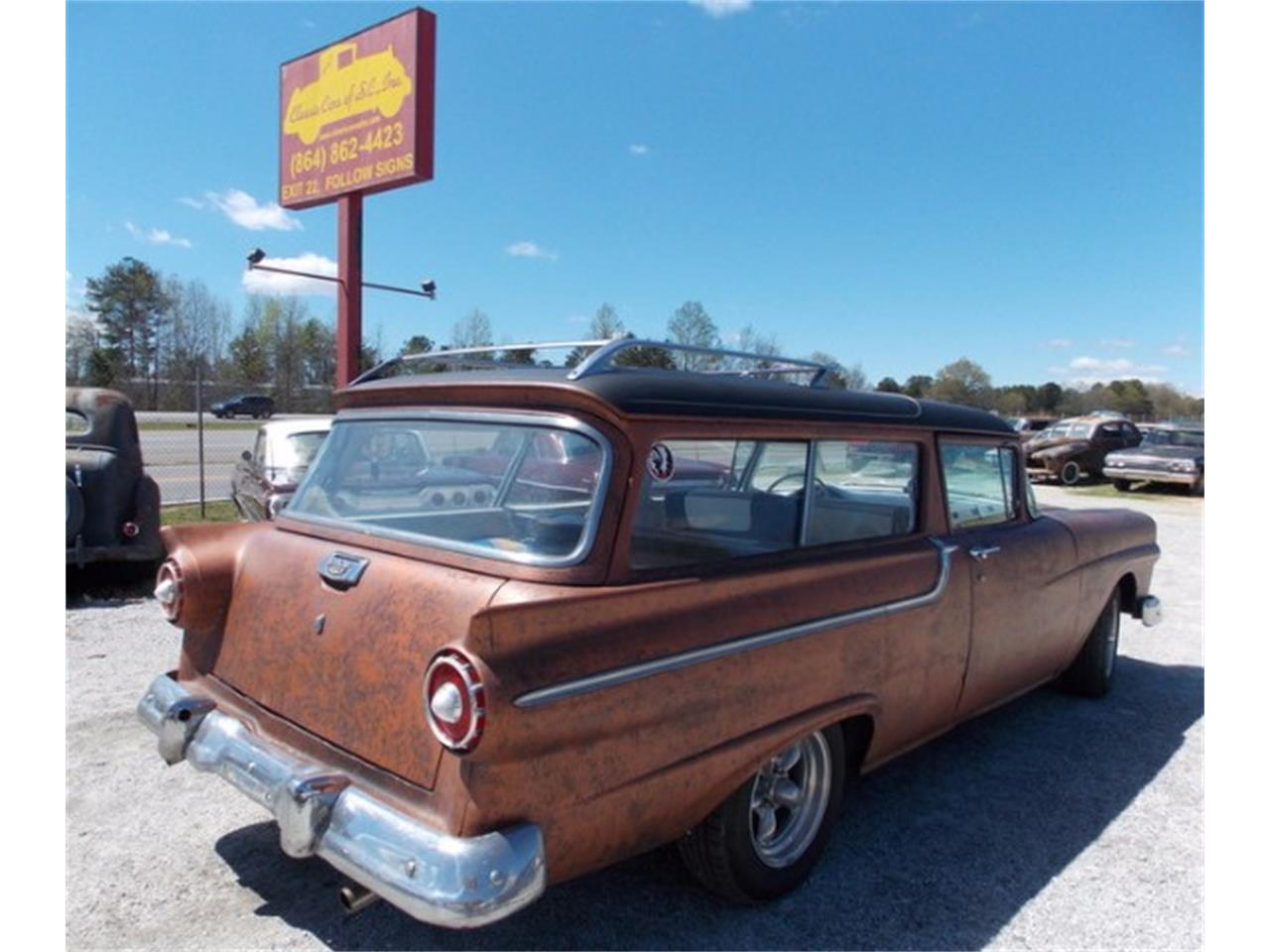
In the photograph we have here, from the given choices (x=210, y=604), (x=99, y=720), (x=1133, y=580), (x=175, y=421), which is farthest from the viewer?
(x=175, y=421)

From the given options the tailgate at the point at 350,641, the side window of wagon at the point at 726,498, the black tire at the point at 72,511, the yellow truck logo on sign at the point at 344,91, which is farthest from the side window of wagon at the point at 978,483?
the yellow truck logo on sign at the point at 344,91

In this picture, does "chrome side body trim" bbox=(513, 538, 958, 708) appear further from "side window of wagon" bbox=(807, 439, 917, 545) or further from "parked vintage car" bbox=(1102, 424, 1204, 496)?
"parked vintage car" bbox=(1102, 424, 1204, 496)

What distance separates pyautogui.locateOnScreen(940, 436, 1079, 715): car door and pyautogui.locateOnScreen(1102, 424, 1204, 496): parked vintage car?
1853 centimetres

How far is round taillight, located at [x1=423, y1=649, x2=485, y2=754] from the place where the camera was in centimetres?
204

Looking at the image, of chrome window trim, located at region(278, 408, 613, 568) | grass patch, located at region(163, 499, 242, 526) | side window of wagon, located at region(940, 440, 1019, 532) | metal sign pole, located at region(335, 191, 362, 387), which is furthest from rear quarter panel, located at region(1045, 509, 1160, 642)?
metal sign pole, located at region(335, 191, 362, 387)

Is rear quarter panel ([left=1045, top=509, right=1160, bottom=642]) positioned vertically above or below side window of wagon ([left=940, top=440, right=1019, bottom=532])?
below

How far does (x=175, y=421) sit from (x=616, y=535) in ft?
94.5

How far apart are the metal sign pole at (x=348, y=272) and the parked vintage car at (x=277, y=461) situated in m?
6.16

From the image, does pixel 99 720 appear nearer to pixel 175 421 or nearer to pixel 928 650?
pixel 928 650

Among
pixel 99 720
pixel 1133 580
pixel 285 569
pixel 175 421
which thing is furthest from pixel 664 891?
pixel 175 421

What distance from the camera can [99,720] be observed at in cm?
424

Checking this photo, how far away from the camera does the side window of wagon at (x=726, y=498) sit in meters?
2.69

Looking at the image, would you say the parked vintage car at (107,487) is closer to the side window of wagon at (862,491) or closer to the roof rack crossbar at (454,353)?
the roof rack crossbar at (454,353)

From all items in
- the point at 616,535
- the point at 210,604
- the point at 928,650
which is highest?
the point at 616,535
